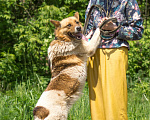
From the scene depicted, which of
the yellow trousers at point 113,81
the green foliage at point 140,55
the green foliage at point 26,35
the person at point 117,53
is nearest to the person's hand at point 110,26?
the person at point 117,53

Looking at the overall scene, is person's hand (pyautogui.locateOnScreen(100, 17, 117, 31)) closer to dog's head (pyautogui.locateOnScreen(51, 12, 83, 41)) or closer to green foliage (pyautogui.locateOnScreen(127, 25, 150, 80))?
dog's head (pyautogui.locateOnScreen(51, 12, 83, 41))

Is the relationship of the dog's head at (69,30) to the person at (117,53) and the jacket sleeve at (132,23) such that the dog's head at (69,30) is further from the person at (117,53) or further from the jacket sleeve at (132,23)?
the jacket sleeve at (132,23)

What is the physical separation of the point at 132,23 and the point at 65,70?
3.07 feet

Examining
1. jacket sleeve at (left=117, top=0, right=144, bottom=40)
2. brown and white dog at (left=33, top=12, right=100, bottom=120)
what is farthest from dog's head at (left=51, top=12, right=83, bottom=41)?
jacket sleeve at (left=117, top=0, right=144, bottom=40)

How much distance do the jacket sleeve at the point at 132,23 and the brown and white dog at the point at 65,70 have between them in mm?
296

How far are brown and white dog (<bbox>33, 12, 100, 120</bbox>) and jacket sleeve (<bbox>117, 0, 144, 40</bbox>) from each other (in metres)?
0.30

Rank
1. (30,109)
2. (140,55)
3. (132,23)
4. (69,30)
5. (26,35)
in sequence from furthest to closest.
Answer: (140,55)
(26,35)
(30,109)
(69,30)
(132,23)

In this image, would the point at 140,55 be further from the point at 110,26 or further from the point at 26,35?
the point at 110,26

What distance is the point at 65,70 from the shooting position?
2539 millimetres

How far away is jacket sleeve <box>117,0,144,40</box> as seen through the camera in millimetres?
2295

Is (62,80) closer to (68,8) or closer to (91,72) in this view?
(91,72)

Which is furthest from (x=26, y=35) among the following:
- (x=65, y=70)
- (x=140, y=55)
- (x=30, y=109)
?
(x=140, y=55)

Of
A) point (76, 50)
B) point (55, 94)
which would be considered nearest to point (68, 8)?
point (76, 50)

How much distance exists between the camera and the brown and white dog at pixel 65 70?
2.28 metres
